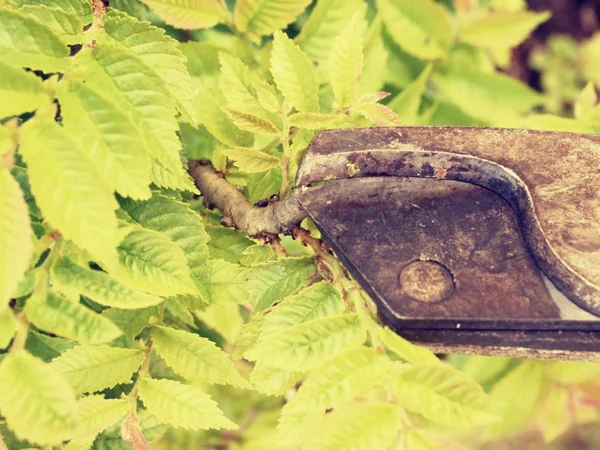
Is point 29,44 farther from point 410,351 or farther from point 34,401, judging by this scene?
point 410,351

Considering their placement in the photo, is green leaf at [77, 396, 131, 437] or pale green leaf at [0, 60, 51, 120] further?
green leaf at [77, 396, 131, 437]

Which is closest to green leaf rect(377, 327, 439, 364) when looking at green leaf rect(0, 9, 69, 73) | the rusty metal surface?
the rusty metal surface

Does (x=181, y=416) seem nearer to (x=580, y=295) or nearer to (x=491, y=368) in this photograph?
(x=580, y=295)

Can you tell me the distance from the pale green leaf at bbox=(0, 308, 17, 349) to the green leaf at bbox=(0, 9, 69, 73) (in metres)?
0.32

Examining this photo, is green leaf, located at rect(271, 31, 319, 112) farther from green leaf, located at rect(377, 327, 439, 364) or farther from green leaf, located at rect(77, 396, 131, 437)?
green leaf, located at rect(77, 396, 131, 437)

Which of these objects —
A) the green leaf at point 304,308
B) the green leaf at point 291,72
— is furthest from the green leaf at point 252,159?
the green leaf at point 304,308

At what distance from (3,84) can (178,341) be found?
460 mm

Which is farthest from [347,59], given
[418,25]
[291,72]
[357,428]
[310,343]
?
[418,25]

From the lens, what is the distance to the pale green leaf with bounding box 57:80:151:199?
68 cm

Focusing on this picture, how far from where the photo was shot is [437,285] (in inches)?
30.9

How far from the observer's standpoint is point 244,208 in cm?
101

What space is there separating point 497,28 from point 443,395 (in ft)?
4.14

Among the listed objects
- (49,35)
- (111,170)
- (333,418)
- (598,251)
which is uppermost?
(49,35)

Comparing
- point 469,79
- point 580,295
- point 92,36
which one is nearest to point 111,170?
point 92,36
